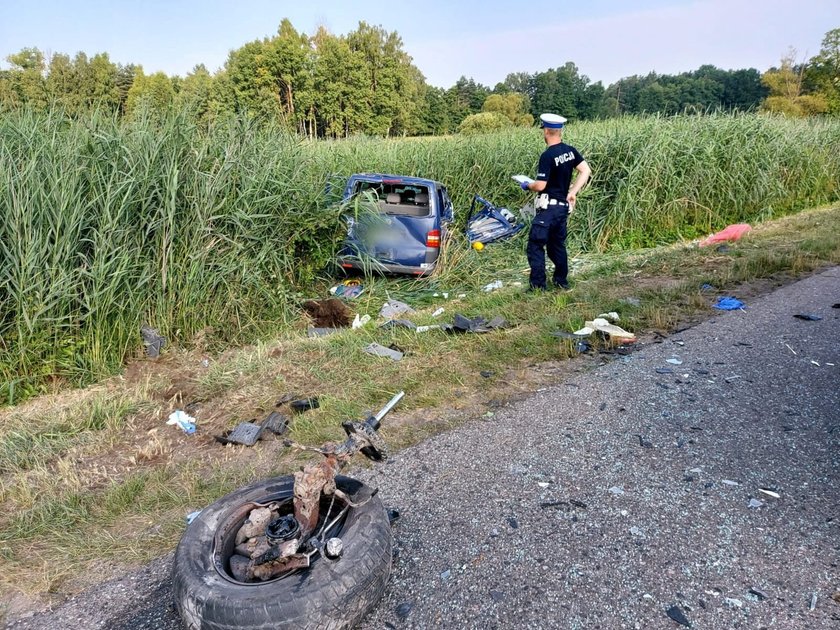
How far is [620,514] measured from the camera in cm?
270

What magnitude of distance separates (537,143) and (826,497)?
36.0 ft

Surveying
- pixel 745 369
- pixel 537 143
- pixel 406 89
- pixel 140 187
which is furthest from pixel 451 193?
pixel 406 89

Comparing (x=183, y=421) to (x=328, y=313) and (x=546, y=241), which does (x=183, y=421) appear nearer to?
(x=328, y=313)

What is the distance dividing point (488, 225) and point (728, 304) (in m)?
5.11

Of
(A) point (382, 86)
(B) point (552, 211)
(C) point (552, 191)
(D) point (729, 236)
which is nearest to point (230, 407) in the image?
(B) point (552, 211)

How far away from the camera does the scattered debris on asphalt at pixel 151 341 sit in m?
5.55

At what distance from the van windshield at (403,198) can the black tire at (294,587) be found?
21.8 feet

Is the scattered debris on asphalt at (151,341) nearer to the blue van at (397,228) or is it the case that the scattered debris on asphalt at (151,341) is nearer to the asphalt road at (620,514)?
the blue van at (397,228)

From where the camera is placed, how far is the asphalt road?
2.17m

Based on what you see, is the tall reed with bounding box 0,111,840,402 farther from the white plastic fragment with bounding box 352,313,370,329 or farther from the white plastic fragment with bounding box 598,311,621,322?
the white plastic fragment with bounding box 598,311,621,322

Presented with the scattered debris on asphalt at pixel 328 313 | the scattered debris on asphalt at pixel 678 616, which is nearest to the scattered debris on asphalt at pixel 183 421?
the scattered debris on asphalt at pixel 328 313

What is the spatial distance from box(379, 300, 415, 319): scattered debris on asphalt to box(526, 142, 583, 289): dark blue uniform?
1559 mm

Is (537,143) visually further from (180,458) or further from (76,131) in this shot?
(180,458)

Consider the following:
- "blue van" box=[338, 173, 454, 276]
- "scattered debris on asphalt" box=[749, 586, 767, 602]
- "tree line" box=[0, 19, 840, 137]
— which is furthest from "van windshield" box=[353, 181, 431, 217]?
"tree line" box=[0, 19, 840, 137]
